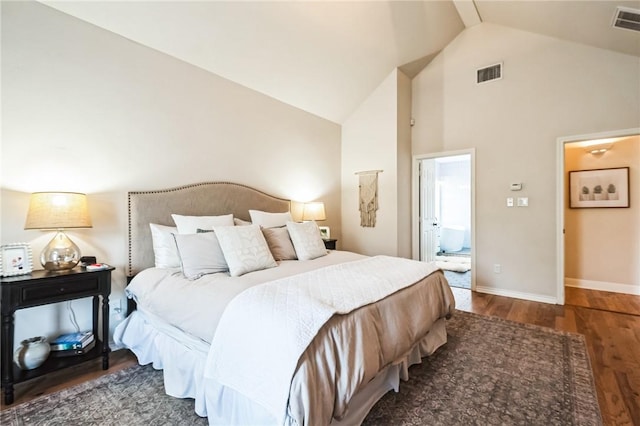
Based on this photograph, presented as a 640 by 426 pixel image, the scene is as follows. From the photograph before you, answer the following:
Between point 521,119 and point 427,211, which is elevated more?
point 521,119

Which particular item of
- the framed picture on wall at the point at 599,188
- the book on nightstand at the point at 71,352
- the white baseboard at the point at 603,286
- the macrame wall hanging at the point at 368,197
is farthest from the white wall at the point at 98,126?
the white baseboard at the point at 603,286

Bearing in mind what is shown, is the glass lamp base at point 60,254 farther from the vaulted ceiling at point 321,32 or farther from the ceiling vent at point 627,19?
the ceiling vent at point 627,19

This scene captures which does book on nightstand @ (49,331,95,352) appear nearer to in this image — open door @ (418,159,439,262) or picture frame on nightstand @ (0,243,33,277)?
picture frame on nightstand @ (0,243,33,277)

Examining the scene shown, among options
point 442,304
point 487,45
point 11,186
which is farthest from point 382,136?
point 11,186

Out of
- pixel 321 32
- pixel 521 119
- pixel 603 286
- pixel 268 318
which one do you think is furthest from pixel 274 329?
pixel 603 286

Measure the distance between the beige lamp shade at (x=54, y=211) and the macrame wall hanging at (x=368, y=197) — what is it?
11.9 feet

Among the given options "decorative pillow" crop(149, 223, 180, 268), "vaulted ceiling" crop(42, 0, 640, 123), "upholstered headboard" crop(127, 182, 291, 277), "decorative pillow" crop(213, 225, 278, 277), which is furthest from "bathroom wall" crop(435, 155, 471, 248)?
"decorative pillow" crop(149, 223, 180, 268)

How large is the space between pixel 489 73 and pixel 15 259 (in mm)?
5423

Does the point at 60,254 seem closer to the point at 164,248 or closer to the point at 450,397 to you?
the point at 164,248

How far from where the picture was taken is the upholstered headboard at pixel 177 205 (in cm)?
266

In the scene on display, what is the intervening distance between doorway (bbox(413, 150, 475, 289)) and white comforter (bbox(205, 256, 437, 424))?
3.22m

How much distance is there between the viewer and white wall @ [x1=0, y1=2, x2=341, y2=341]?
2148 millimetres

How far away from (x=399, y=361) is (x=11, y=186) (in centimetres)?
292

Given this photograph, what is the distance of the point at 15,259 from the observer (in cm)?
199
